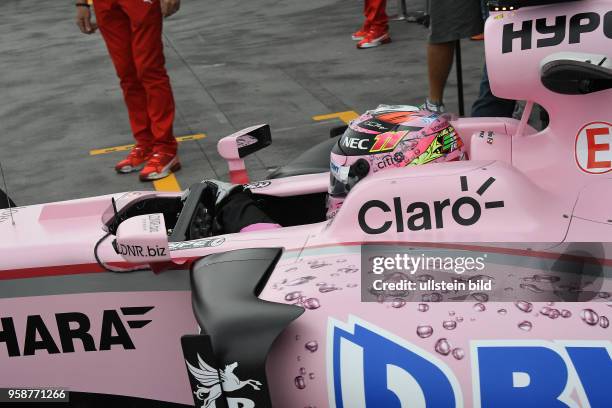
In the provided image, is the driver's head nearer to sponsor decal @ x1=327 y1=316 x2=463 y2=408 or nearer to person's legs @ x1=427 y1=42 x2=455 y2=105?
sponsor decal @ x1=327 y1=316 x2=463 y2=408

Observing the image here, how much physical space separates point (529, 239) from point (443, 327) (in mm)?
379

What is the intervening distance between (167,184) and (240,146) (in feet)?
7.15

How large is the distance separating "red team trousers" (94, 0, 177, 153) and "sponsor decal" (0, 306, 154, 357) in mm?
2788

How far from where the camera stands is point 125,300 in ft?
8.82

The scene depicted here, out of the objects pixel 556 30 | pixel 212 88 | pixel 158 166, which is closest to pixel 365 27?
pixel 212 88

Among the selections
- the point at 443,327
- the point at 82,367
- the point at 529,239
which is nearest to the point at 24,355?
the point at 82,367

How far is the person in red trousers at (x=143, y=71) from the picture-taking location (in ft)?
16.9

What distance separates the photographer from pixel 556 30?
97.0 inches

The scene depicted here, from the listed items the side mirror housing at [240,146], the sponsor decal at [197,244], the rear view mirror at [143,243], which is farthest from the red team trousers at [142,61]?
the rear view mirror at [143,243]

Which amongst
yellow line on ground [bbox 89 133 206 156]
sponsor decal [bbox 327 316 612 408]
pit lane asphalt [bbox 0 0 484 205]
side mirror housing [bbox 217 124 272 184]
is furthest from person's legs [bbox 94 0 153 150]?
sponsor decal [bbox 327 316 612 408]

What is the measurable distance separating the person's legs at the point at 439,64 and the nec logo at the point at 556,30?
8.94ft

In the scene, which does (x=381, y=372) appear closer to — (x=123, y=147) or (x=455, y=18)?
(x=455, y=18)

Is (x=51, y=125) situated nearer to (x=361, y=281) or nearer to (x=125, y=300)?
(x=125, y=300)

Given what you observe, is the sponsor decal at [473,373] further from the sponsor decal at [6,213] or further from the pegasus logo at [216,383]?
the sponsor decal at [6,213]
